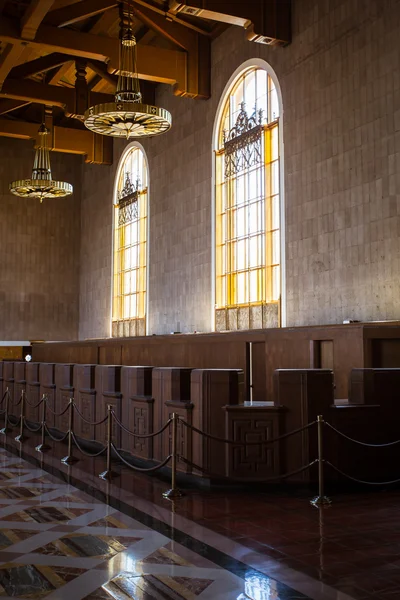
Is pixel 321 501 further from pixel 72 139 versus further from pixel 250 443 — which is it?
pixel 72 139

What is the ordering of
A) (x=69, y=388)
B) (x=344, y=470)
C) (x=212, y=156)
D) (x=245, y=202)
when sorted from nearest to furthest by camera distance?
1. (x=344, y=470)
2. (x=69, y=388)
3. (x=245, y=202)
4. (x=212, y=156)

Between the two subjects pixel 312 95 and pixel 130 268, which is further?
pixel 130 268

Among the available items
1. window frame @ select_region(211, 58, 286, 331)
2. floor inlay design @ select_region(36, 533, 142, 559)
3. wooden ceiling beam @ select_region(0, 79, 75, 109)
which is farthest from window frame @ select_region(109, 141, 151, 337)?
floor inlay design @ select_region(36, 533, 142, 559)

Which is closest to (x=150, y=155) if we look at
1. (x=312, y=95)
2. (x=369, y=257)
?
(x=312, y=95)

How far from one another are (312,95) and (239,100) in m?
2.67

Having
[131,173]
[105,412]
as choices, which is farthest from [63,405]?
[131,173]

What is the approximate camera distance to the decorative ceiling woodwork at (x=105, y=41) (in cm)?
1148

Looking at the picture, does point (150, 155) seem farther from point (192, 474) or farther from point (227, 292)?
point (192, 474)

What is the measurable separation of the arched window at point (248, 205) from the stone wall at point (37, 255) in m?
9.03

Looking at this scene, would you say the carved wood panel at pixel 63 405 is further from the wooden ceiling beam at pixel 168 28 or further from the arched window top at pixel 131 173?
the arched window top at pixel 131 173

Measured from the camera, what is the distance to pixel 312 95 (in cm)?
1105

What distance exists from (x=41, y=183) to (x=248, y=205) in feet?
18.5

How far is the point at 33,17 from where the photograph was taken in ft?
40.0

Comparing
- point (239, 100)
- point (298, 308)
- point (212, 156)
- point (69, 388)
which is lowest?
point (69, 388)
